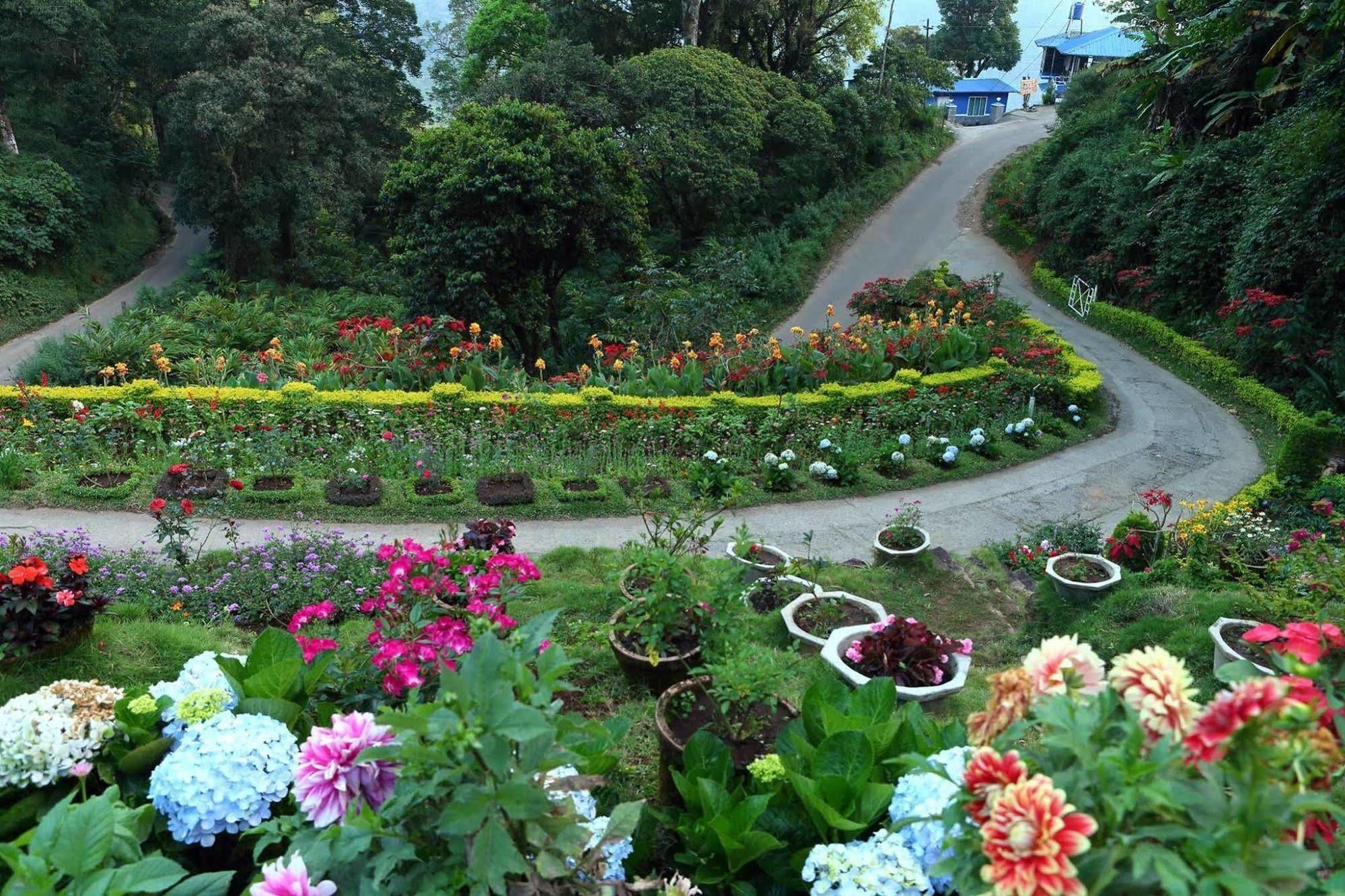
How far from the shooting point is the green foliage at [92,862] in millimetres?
1718

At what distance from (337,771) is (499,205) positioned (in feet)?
41.5

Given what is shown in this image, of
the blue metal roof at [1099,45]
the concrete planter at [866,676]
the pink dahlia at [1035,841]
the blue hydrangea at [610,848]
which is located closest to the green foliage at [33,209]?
the concrete planter at [866,676]

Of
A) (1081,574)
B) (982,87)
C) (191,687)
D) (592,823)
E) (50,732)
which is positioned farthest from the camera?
(982,87)

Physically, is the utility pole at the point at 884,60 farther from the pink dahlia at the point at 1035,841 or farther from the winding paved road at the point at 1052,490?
the pink dahlia at the point at 1035,841

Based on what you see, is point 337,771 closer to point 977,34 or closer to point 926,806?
point 926,806

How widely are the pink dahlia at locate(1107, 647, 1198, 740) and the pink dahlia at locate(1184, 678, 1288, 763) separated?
26mm

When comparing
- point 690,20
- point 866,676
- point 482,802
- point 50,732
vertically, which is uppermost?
point 690,20

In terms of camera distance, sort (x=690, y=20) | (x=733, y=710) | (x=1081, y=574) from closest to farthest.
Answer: (x=733, y=710) < (x=1081, y=574) < (x=690, y=20)

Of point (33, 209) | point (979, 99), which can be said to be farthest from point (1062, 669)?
point (979, 99)

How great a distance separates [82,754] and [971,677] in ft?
12.2

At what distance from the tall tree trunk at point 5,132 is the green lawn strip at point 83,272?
7.39ft

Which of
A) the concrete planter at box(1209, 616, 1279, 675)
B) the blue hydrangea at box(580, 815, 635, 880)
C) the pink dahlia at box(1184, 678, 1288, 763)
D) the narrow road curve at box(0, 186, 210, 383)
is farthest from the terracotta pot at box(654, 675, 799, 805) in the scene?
the narrow road curve at box(0, 186, 210, 383)

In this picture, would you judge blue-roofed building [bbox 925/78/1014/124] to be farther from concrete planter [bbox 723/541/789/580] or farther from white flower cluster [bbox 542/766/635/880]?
white flower cluster [bbox 542/766/635/880]

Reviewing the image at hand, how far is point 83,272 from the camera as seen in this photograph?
21391mm
